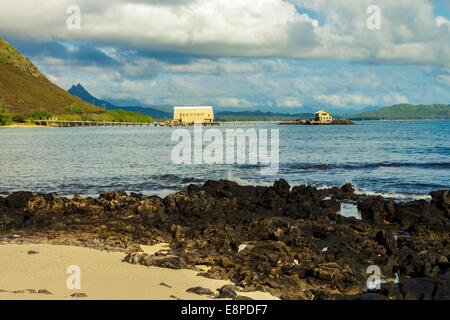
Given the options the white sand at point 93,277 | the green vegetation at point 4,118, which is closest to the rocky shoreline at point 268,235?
the white sand at point 93,277

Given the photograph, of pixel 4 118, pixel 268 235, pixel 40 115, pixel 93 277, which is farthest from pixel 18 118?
pixel 93 277

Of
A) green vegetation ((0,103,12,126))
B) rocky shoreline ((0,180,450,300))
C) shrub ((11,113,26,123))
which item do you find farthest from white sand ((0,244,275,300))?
shrub ((11,113,26,123))

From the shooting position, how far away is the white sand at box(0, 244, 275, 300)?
7.62 meters

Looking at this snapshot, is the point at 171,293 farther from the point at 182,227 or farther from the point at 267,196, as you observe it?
the point at 267,196

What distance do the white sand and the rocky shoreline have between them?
0.43m

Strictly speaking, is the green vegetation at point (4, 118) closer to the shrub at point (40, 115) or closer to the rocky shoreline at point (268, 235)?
the shrub at point (40, 115)

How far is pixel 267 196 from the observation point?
52.9ft

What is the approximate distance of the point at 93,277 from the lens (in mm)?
8555

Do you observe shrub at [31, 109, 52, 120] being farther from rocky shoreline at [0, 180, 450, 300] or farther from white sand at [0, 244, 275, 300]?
white sand at [0, 244, 275, 300]

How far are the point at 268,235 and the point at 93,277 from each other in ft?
16.3

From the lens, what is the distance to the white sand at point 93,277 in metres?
7.62
